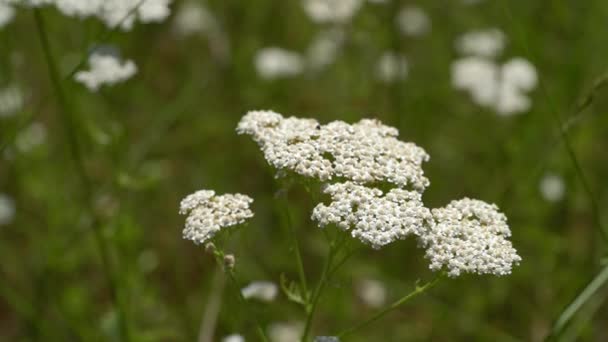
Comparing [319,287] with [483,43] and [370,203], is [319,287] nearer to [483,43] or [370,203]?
[370,203]

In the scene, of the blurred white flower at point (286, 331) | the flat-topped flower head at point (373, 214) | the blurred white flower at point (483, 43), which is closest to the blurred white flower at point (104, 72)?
the flat-topped flower head at point (373, 214)

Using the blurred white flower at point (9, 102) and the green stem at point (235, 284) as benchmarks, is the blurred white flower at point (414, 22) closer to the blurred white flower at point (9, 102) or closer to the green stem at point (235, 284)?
the blurred white flower at point (9, 102)

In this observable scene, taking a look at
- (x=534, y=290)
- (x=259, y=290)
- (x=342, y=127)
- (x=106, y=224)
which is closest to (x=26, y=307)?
(x=106, y=224)

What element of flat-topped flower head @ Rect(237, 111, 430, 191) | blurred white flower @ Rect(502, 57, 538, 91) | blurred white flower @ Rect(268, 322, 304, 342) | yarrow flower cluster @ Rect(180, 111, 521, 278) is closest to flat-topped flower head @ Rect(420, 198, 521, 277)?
yarrow flower cluster @ Rect(180, 111, 521, 278)

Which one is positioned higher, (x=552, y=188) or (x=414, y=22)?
(x=414, y=22)

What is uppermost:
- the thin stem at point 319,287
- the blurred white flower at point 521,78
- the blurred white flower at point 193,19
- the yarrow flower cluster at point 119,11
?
the blurred white flower at point 193,19

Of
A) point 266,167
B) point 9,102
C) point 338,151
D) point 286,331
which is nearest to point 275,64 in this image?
point 9,102

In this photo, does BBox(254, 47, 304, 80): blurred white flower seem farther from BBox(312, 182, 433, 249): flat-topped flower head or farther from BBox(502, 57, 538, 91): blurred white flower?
BBox(312, 182, 433, 249): flat-topped flower head
